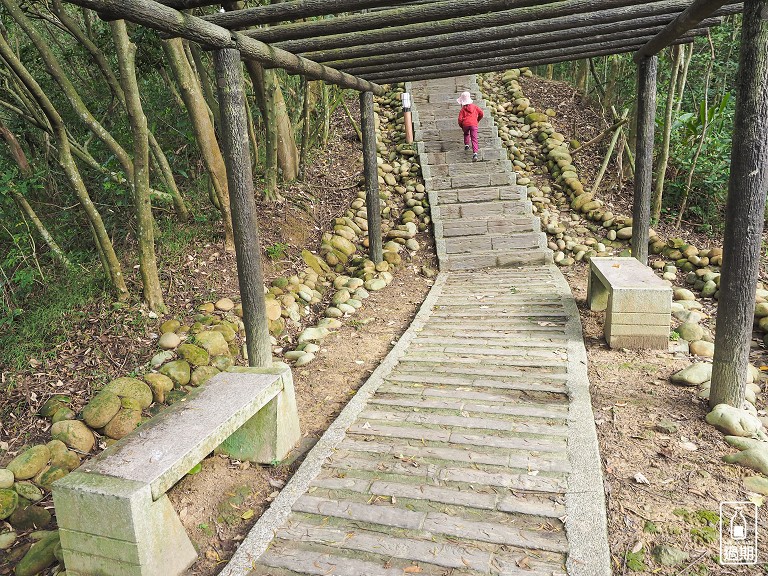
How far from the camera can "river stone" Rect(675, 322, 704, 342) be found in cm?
446

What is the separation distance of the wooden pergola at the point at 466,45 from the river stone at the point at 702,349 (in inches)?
42.2

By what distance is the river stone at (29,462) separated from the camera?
3.17 meters

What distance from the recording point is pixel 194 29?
309cm

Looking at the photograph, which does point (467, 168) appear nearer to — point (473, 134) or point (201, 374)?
point (473, 134)

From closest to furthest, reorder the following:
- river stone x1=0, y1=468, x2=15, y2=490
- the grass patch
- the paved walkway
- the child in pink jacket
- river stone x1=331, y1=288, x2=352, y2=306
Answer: the paved walkway
river stone x1=0, y1=468, x2=15, y2=490
the grass patch
river stone x1=331, y1=288, x2=352, y2=306
the child in pink jacket

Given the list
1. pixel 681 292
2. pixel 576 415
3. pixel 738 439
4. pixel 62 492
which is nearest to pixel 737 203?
pixel 738 439

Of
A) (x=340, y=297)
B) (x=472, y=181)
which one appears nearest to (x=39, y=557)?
(x=340, y=297)

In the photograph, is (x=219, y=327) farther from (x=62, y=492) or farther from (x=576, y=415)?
(x=576, y=415)

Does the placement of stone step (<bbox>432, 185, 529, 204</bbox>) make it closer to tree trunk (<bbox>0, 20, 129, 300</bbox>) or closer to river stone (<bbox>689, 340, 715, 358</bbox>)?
river stone (<bbox>689, 340, 715, 358</bbox>)

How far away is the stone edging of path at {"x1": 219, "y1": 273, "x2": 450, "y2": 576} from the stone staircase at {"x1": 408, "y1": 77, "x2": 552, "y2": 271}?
3293 millimetres

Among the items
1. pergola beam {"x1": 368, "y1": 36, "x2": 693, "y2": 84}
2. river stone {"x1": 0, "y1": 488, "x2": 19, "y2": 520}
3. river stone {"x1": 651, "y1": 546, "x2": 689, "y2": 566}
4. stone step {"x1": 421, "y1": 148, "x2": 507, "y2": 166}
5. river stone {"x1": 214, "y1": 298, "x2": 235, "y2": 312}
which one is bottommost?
river stone {"x1": 0, "y1": 488, "x2": 19, "y2": 520}

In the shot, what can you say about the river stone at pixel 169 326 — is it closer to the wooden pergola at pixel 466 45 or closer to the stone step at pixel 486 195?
the wooden pergola at pixel 466 45

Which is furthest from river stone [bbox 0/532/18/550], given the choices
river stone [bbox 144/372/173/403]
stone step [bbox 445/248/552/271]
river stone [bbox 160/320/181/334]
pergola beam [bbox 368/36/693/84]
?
stone step [bbox 445/248/552/271]

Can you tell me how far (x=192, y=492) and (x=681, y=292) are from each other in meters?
5.28
